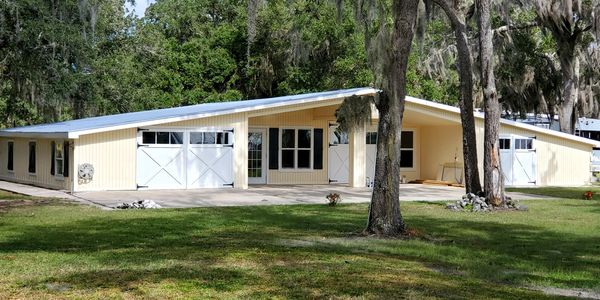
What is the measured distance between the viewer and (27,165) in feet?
85.9

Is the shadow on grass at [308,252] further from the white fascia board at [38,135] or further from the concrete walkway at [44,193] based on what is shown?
the white fascia board at [38,135]

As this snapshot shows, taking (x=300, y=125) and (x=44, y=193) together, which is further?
(x=300, y=125)

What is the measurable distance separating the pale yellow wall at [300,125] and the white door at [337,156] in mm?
157

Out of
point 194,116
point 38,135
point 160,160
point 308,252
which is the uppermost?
point 194,116

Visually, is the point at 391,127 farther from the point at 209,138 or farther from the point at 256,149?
the point at 256,149

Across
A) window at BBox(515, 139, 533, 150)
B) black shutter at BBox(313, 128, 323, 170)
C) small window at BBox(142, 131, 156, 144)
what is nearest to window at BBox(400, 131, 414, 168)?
black shutter at BBox(313, 128, 323, 170)

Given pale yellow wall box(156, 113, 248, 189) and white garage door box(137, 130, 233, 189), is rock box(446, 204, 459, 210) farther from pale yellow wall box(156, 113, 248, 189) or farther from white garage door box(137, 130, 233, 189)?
white garage door box(137, 130, 233, 189)

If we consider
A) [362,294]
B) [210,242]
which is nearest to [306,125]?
[210,242]

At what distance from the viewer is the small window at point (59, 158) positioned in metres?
22.1

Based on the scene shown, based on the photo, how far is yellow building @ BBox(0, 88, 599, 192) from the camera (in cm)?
2098

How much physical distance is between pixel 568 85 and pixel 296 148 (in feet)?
37.1

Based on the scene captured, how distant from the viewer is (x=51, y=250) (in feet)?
30.8

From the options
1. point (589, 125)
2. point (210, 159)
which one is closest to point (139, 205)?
point (210, 159)

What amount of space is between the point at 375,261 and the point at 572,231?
5.32 metres
